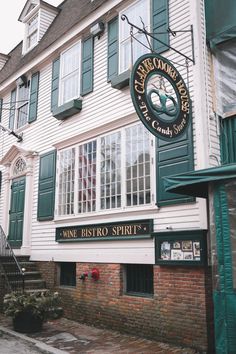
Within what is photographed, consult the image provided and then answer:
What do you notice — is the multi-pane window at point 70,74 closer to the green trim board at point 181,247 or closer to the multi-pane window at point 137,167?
the multi-pane window at point 137,167

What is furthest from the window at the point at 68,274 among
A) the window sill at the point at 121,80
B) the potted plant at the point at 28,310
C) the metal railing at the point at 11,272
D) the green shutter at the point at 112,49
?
the green shutter at the point at 112,49

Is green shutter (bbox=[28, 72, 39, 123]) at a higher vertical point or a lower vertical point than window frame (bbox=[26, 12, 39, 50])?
lower

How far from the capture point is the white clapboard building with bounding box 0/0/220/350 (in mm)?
7512

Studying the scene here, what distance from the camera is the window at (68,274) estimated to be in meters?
10.7

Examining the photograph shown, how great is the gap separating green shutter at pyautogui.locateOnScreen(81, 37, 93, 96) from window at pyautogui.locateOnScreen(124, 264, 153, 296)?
488 centimetres

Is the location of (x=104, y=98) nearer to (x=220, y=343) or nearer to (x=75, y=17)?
(x=75, y=17)

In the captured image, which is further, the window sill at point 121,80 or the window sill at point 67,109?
the window sill at point 67,109

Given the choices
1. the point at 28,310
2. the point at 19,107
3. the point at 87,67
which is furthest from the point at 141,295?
the point at 19,107

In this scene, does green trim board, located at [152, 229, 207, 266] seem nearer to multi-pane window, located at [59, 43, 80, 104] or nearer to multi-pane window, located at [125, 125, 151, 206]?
multi-pane window, located at [125, 125, 151, 206]

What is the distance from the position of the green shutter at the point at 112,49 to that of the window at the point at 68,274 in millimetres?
5058

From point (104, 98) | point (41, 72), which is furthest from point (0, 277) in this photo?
point (41, 72)

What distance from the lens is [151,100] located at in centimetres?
686

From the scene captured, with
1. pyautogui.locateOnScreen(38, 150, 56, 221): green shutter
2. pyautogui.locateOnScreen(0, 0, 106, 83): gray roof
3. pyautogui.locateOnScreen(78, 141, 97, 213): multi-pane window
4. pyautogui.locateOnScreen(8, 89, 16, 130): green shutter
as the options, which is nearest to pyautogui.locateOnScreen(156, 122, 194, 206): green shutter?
pyautogui.locateOnScreen(78, 141, 97, 213): multi-pane window

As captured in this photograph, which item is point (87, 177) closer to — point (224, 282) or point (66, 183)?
point (66, 183)
